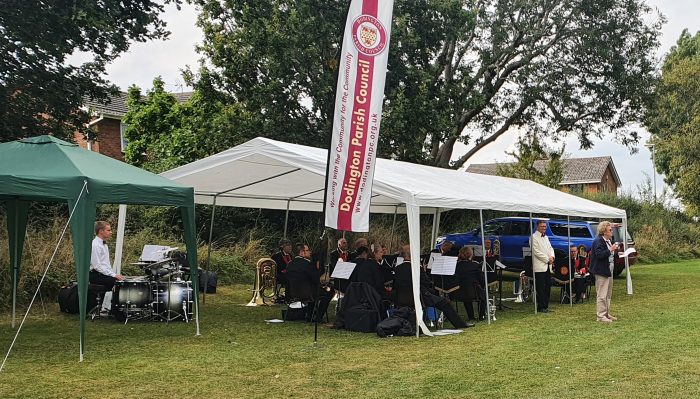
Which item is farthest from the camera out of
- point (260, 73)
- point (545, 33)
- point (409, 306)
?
point (545, 33)

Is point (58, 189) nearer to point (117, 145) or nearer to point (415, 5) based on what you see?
point (415, 5)

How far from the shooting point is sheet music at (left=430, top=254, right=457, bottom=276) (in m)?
10.5

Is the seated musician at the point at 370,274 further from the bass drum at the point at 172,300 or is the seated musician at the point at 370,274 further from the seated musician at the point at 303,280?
the bass drum at the point at 172,300

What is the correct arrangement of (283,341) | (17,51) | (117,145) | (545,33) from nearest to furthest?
1. (283,341)
2. (17,51)
3. (545,33)
4. (117,145)

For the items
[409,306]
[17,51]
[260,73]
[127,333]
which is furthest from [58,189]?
[260,73]

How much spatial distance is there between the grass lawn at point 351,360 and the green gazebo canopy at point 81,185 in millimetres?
849

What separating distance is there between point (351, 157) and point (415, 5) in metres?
15.1

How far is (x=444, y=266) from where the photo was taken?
10.6 m

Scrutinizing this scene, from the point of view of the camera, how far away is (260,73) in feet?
70.6

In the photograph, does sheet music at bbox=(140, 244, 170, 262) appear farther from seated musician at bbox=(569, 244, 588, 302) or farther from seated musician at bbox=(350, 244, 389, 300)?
seated musician at bbox=(569, 244, 588, 302)

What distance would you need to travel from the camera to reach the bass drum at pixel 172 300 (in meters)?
10.5

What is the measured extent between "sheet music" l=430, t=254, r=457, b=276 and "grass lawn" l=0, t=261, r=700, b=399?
0.93m

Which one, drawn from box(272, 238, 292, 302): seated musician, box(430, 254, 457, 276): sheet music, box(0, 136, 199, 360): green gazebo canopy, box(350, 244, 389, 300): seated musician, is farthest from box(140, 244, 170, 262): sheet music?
box(430, 254, 457, 276): sheet music

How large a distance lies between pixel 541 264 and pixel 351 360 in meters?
5.61
